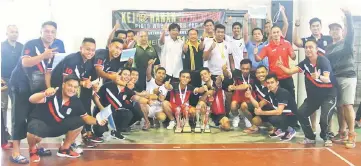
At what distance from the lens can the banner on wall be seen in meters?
3.87

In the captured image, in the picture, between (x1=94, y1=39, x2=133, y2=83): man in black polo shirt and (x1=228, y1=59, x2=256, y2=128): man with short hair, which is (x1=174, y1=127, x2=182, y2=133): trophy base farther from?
(x1=94, y1=39, x2=133, y2=83): man in black polo shirt

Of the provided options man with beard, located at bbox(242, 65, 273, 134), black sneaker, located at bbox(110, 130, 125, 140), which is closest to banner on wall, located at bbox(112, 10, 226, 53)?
man with beard, located at bbox(242, 65, 273, 134)

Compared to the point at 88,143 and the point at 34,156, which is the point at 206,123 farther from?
the point at 34,156

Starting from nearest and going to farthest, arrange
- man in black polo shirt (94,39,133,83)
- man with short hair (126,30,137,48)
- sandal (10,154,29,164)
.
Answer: sandal (10,154,29,164), man in black polo shirt (94,39,133,83), man with short hair (126,30,137,48)

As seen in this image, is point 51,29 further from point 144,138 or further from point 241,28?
point 241,28

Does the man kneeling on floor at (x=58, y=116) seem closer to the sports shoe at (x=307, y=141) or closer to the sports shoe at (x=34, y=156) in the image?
the sports shoe at (x=34, y=156)

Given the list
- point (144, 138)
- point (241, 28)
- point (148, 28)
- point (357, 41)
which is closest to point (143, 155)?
point (144, 138)

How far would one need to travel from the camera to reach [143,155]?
143 inches

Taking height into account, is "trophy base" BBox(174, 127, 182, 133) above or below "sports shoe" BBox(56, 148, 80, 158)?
above

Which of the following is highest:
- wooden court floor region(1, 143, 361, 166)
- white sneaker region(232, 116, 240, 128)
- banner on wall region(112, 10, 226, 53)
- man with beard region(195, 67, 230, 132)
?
banner on wall region(112, 10, 226, 53)

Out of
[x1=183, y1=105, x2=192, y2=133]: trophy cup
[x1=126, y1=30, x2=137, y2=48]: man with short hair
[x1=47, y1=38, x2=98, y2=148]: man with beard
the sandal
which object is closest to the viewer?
the sandal

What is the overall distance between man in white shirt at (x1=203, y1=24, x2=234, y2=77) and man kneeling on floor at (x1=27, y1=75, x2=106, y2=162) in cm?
126

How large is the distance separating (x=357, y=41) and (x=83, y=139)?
8.90ft

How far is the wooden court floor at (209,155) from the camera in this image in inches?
136
